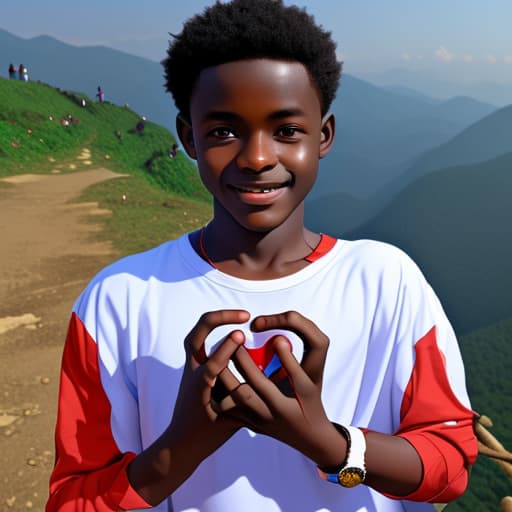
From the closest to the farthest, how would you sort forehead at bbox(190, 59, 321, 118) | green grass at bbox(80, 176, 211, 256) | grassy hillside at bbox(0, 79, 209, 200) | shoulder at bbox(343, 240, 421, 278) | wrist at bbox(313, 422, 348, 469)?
1. wrist at bbox(313, 422, 348, 469)
2. forehead at bbox(190, 59, 321, 118)
3. shoulder at bbox(343, 240, 421, 278)
4. green grass at bbox(80, 176, 211, 256)
5. grassy hillside at bbox(0, 79, 209, 200)

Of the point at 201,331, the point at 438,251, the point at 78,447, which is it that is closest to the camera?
the point at 201,331

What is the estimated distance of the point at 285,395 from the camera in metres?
1.23

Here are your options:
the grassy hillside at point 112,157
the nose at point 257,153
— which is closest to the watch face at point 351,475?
the nose at point 257,153

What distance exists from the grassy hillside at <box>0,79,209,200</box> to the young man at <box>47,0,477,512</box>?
18.9 metres

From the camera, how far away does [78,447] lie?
156cm

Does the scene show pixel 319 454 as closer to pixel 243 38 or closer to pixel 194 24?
pixel 243 38

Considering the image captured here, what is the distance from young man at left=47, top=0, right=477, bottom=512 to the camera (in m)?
1.44

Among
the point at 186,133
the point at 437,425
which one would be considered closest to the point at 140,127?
the point at 186,133

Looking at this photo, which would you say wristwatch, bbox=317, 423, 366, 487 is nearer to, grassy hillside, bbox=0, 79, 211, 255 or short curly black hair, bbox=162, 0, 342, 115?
short curly black hair, bbox=162, 0, 342, 115

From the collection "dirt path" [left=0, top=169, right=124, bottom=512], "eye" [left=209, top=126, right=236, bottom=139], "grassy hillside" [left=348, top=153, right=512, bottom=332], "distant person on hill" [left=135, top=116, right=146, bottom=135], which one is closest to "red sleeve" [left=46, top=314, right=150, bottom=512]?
"eye" [left=209, top=126, right=236, bottom=139]

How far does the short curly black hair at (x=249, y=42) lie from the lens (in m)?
1.45

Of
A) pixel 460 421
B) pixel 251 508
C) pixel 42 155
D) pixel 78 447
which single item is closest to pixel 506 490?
pixel 460 421

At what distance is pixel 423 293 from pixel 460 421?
0.41 metres

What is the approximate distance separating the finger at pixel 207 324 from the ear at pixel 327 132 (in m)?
0.78
